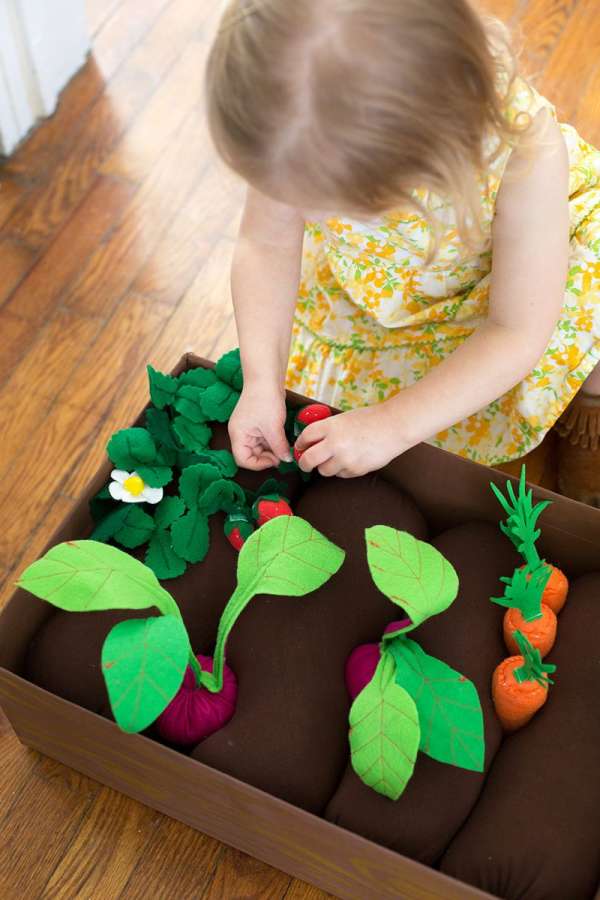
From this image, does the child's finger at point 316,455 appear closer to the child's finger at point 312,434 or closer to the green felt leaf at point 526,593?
the child's finger at point 312,434

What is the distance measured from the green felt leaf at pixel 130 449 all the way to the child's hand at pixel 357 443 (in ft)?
0.49

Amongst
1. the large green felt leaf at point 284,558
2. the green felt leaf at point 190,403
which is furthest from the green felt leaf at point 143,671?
the green felt leaf at point 190,403

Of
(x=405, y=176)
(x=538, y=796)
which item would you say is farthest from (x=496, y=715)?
(x=405, y=176)

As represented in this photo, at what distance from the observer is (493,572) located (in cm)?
93

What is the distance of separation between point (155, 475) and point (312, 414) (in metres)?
0.17

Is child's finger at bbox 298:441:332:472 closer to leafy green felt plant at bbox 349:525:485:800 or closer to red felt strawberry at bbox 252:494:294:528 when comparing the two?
red felt strawberry at bbox 252:494:294:528

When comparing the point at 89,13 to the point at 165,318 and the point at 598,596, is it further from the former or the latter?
the point at 598,596

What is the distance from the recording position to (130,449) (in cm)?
94

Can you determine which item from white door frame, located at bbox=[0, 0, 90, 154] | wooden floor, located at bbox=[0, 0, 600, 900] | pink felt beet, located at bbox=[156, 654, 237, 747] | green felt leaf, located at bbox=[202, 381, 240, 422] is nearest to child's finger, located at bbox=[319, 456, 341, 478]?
green felt leaf, located at bbox=[202, 381, 240, 422]

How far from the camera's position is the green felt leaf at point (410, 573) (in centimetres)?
78

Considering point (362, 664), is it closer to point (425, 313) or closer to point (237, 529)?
point (237, 529)

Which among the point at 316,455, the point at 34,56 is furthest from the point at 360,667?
the point at 34,56

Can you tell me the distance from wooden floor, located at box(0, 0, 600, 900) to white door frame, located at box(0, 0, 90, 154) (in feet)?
0.10

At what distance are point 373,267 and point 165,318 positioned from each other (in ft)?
1.33
